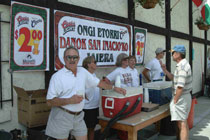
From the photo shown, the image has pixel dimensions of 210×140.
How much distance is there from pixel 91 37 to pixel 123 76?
98 centimetres

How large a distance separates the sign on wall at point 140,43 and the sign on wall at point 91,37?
36 cm

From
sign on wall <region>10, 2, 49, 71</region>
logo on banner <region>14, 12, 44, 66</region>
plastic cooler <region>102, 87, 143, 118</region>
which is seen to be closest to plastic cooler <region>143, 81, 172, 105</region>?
plastic cooler <region>102, 87, 143, 118</region>

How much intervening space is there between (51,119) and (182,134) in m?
2.28

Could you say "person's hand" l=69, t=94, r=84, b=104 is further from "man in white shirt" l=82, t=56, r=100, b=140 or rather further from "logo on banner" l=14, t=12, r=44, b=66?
"logo on banner" l=14, t=12, r=44, b=66

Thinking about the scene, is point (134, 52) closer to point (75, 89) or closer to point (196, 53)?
point (75, 89)

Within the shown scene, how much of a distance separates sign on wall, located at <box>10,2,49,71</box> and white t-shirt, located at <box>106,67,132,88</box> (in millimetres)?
1175

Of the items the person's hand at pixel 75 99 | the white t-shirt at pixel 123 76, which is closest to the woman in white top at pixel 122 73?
the white t-shirt at pixel 123 76

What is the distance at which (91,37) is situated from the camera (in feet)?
14.0

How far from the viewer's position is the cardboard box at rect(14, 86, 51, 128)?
2865mm

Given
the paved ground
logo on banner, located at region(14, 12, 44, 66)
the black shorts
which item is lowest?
the paved ground

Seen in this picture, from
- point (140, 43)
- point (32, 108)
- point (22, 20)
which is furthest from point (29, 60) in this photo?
point (140, 43)

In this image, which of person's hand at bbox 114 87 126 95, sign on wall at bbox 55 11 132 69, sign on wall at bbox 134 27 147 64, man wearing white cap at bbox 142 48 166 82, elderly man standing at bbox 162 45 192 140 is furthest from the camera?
sign on wall at bbox 134 27 147 64

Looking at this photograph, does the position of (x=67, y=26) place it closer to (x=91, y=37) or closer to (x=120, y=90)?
(x=91, y=37)

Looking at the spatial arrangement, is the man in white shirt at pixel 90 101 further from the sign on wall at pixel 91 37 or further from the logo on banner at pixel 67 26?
the logo on banner at pixel 67 26
